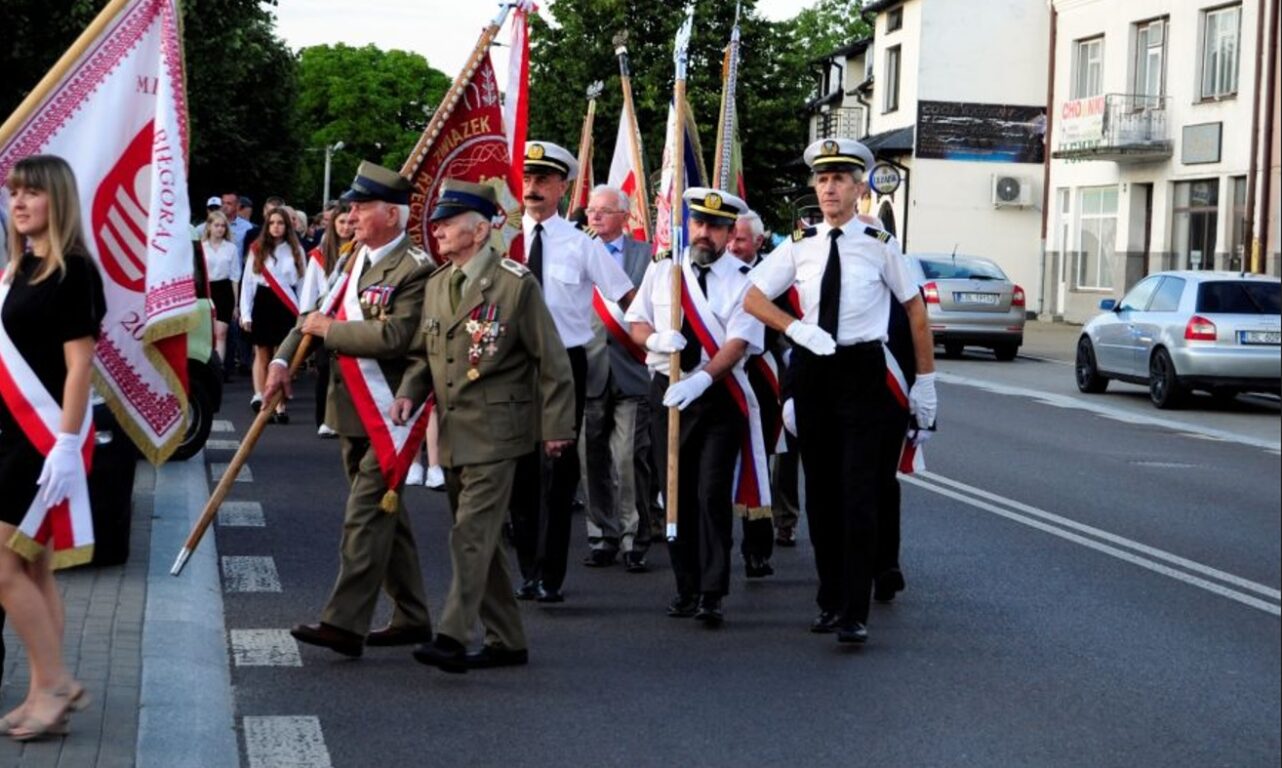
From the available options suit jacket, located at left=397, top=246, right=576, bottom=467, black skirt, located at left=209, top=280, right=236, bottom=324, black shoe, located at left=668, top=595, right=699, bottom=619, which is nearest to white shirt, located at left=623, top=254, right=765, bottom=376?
black shoe, located at left=668, top=595, right=699, bottom=619

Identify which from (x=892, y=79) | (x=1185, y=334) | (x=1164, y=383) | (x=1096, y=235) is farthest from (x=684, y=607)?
(x=892, y=79)

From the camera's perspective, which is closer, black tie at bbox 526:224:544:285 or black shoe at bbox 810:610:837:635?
black shoe at bbox 810:610:837:635

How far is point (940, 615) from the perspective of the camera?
917 cm

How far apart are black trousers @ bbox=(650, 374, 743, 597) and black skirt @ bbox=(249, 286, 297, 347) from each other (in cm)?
952

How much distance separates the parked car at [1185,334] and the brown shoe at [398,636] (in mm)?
13368

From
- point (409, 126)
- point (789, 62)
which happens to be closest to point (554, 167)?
point (789, 62)

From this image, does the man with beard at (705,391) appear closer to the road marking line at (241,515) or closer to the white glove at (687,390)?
the white glove at (687,390)

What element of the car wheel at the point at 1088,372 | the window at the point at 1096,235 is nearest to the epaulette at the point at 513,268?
the car wheel at the point at 1088,372

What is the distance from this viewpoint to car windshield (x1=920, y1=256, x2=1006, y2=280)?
31.7m

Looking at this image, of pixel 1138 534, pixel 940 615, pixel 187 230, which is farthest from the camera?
pixel 1138 534

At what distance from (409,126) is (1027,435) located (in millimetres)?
108933

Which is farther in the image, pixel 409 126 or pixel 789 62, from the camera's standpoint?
pixel 409 126

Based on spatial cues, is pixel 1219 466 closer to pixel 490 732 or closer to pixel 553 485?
pixel 553 485

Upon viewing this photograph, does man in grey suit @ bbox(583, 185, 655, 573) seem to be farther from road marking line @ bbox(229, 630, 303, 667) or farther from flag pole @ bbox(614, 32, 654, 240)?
road marking line @ bbox(229, 630, 303, 667)
